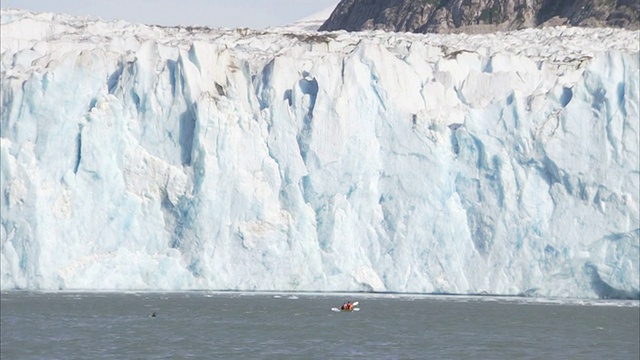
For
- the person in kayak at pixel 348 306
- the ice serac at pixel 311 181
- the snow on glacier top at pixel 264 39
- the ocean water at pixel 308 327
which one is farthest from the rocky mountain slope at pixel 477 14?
the person in kayak at pixel 348 306

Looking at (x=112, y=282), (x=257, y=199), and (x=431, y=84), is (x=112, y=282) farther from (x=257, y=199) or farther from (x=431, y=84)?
(x=431, y=84)

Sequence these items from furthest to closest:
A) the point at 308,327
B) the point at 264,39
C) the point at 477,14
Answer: the point at 477,14, the point at 264,39, the point at 308,327

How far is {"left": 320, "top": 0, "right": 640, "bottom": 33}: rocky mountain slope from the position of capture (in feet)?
214

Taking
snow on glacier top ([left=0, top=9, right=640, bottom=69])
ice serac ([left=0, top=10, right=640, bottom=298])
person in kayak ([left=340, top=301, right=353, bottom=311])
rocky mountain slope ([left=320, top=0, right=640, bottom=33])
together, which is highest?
rocky mountain slope ([left=320, top=0, right=640, bottom=33])

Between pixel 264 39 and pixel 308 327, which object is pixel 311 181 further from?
pixel 264 39

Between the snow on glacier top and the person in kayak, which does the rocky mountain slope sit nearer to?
the snow on glacier top

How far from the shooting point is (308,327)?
30.7 m

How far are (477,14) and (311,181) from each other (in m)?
37.3

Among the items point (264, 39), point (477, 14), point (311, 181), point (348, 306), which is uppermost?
point (477, 14)

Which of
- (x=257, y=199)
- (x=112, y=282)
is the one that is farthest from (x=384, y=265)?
(x=112, y=282)

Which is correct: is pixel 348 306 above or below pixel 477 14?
below

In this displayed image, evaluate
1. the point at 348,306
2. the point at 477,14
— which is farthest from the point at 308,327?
the point at 477,14

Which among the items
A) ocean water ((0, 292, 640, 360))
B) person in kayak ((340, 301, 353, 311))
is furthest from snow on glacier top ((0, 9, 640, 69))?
person in kayak ((340, 301, 353, 311))

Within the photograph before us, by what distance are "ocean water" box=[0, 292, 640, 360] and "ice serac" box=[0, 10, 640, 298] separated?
961 mm
